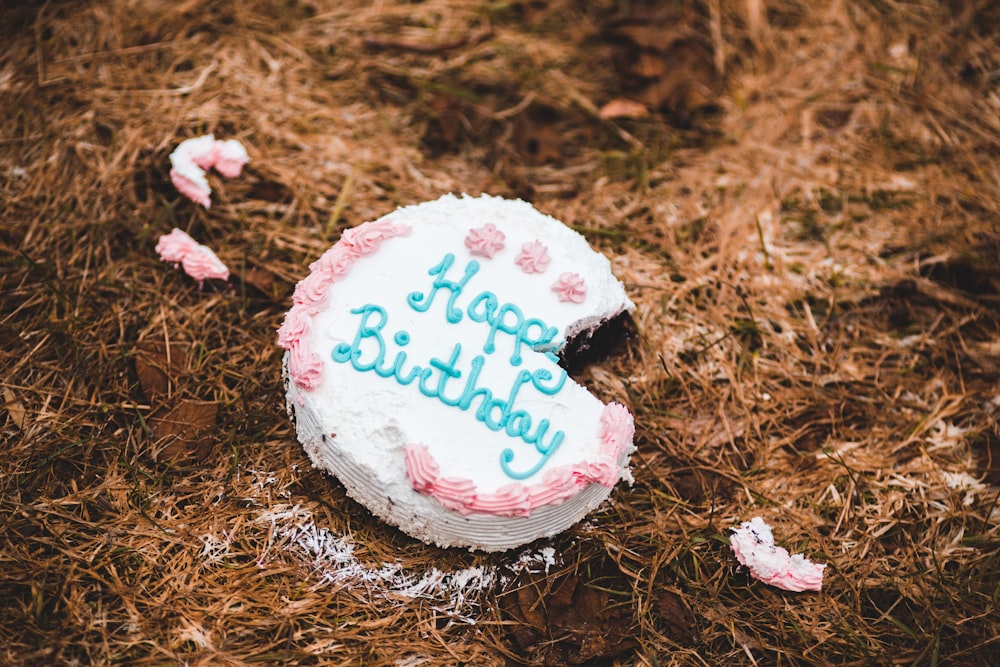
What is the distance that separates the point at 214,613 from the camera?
2.90 metres

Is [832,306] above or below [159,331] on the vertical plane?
above

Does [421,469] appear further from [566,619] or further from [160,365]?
[160,365]

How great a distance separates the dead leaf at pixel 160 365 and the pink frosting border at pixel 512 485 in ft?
3.97

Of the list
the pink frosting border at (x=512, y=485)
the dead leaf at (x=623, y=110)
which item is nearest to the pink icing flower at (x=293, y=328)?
the pink frosting border at (x=512, y=485)

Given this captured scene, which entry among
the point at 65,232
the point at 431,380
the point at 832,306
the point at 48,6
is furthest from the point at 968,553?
the point at 48,6

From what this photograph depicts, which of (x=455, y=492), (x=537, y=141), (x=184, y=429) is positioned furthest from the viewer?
(x=537, y=141)

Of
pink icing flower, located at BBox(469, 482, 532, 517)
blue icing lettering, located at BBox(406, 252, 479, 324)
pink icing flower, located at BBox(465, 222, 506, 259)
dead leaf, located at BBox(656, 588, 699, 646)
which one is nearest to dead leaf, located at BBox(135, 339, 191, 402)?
blue icing lettering, located at BBox(406, 252, 479, 324)

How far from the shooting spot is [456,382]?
9.64 feet

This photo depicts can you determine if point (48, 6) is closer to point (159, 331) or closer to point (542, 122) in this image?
point (159, 331)

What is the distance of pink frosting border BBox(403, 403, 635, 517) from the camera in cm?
276

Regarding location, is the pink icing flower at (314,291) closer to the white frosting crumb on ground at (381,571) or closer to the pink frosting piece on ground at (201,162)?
the white frosting crumb on ground at (381,571)

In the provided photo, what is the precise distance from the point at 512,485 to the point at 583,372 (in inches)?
35.1

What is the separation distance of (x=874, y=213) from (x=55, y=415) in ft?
12.9

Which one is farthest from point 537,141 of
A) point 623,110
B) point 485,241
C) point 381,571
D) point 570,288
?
point 381,571
